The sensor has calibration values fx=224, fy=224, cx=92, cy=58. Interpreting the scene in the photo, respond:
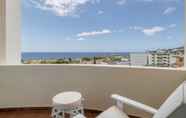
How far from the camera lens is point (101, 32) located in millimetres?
3984

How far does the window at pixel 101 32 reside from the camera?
3.55 m

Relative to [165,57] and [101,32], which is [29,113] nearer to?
[101,32]

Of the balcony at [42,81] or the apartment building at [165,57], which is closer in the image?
the apartment building at [165,57]

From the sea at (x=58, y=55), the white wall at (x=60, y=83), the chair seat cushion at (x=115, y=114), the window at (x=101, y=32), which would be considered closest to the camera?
the chair seat cushion at (x=115, y=114)

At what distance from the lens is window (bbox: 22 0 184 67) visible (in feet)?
11.6

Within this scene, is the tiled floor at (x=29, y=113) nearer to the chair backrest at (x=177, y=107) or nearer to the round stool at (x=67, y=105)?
the round stool at (x=67, y=105)

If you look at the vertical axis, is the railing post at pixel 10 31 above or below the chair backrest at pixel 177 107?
above

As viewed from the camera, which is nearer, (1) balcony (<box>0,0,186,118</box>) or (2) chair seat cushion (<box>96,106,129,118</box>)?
(2) chair seat cushion (<box>96,106,129,118</box>)

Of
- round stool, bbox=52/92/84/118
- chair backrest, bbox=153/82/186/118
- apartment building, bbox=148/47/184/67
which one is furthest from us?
apartment building, bbox=148/47/184/67

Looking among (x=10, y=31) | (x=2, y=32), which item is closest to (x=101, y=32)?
(x=10, y=31)

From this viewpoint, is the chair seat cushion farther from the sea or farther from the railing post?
the railing post

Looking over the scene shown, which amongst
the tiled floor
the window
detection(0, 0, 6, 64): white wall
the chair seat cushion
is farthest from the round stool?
detection(0, 0, 6, 64): white wall

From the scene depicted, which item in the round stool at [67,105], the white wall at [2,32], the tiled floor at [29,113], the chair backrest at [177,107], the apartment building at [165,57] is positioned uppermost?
the white wall at [2,32]

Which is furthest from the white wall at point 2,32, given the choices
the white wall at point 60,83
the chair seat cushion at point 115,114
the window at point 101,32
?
the chair seat cushion at point 115,114
